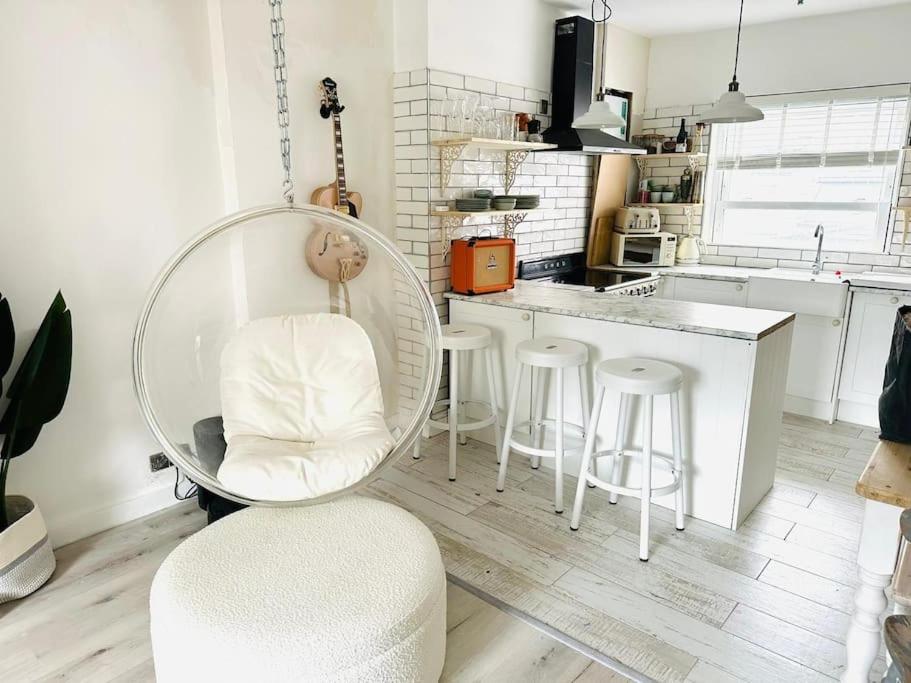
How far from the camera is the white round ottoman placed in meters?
1.41

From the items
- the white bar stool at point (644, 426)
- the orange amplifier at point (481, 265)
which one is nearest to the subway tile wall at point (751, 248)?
the orange amplifier at point (481, 265)

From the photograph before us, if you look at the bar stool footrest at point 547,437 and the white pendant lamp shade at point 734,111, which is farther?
the white pendant lamp shade at point 734,111

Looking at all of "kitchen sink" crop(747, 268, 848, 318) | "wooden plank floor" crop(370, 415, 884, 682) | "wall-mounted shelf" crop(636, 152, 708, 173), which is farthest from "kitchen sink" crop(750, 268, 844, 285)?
"wooden plank floor" crop(370, 415, 884, 682)

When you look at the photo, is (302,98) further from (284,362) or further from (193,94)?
(284,362)

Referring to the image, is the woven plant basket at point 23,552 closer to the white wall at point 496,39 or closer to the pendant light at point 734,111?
the white wall at point 496,39

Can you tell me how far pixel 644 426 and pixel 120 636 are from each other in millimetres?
1909

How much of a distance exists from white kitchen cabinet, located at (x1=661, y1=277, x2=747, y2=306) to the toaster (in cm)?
47

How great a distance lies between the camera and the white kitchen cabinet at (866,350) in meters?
3.44

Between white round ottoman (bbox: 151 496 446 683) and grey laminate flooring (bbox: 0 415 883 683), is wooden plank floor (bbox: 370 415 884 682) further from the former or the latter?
white round ottoman (bbox: 151 496 446 683)

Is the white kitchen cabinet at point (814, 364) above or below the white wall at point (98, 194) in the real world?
below

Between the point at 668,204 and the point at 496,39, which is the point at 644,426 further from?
the point at 668,204

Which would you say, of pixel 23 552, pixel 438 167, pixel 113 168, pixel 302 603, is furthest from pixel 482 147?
pixel 23 552

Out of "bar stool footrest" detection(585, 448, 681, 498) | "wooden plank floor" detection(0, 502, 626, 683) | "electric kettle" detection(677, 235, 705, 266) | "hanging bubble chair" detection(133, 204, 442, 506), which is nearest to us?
"wooden plank floor" detection(0, 502, 626, 683)

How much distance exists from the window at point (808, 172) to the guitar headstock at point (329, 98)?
2.95m
